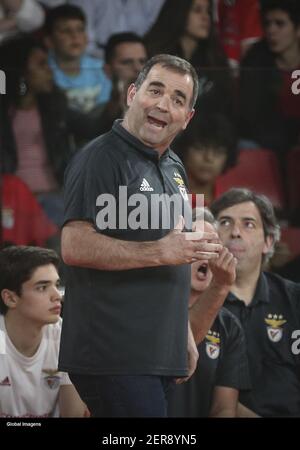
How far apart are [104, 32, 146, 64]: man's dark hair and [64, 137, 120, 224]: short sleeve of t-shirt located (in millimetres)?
612

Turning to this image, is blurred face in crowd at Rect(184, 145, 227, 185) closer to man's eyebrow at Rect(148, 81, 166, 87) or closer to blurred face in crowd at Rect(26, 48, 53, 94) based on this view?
man's eyebrow at Rect(148, 81, 166, 87)

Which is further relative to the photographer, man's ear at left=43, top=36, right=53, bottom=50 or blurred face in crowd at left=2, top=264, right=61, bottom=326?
man's ear at left=43, top=36, right=53, bottom=50

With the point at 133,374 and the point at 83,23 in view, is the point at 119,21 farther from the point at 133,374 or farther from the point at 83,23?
the point at 133,374

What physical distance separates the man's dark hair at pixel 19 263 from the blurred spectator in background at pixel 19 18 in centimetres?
70

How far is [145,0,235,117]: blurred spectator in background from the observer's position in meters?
2.47

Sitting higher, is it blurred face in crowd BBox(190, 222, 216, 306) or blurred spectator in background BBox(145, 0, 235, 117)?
blurred spectator in background BBox(145, 0, 235, 117)

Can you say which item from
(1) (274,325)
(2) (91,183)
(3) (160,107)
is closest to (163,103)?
(3) (160,107)

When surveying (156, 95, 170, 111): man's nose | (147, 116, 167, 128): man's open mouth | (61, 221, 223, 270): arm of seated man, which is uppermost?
(156, 95, 170, 111): man's nose

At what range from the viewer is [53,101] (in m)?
2.49

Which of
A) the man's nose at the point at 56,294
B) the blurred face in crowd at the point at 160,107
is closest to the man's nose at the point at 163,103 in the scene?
the blurred face in crowd at the point at 160,107

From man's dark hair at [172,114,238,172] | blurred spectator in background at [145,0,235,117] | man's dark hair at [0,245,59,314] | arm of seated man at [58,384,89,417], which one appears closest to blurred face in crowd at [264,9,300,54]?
blurred spectator in background at [145,0,235,117]

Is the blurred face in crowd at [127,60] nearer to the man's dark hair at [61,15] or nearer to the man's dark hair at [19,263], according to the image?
the man's dark hair at [61,15]

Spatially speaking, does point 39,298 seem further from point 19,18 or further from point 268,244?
point 19,18

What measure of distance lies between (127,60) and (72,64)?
185 mm
